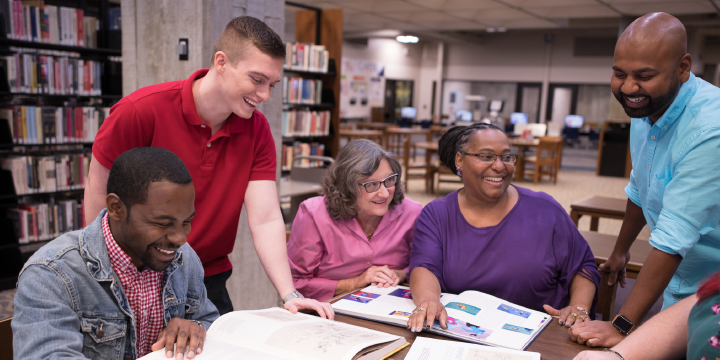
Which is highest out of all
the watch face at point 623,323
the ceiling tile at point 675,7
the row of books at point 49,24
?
the ceiling tile at point 675,7

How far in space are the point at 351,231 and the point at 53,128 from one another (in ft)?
11.9

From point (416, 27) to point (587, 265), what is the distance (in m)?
11.4

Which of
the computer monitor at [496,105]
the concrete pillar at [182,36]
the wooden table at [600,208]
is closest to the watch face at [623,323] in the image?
the concrete pillar at [182,36]

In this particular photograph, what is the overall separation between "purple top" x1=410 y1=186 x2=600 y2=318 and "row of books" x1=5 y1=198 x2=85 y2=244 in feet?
12.5

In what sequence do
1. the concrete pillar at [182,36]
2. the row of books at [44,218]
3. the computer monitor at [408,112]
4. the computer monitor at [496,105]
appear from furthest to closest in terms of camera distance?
the computer monitor at [408,112] < the computer monitor at [496,105] < the row of books at [44,218] < the concrete pillar at [182,36]

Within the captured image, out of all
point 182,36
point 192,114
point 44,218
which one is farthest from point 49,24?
point 192,114

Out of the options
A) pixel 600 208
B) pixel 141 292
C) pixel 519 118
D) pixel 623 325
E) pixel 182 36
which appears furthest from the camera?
pixel 519 118

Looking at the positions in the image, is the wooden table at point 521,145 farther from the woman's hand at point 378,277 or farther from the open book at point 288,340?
the open book at point 288,340

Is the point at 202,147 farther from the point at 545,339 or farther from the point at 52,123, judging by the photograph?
the point at 52,123

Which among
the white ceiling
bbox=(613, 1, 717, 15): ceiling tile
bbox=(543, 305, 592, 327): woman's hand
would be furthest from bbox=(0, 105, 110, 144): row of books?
bbox=(613, 1, 717, 15): ceiling tile

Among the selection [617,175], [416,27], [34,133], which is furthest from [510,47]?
[34,133]

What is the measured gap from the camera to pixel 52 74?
438 centimetres

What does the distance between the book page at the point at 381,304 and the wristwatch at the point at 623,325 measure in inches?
18.7

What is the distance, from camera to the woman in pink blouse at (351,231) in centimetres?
197
